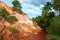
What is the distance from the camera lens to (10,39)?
40406mm

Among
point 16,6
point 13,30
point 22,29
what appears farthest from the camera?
point 16,6

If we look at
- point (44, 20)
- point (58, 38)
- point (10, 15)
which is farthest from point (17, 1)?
point (58, 38)

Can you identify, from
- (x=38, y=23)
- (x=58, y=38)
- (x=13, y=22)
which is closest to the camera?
(x=58, y=38)

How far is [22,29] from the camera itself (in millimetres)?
43188

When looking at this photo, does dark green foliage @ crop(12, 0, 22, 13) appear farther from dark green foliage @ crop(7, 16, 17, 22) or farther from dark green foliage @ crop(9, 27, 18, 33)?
dark green foliage @ crop(9, 27, 18, 33)

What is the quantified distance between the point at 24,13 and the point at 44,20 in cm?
610

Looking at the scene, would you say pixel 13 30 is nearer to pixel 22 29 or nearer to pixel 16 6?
pixel 22 29

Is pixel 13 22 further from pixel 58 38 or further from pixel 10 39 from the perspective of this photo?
pixel 58 38

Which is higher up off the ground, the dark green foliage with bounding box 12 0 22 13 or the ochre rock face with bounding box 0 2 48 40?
the dark green foliage with bounding box 12 0 22 13

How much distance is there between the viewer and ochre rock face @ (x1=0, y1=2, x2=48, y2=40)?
4050cm

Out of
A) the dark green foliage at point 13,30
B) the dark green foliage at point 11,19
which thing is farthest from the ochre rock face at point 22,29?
the dark green foliage at point 11,19

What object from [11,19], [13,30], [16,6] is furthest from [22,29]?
[16,6]

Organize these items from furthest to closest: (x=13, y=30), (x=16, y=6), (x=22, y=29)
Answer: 1. (x=16, y=6)
2. (x=22, y=29)
3. (x=13, y=30)

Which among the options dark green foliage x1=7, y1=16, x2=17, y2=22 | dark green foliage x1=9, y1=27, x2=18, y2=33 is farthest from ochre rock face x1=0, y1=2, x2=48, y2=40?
dark green foliage x1=7, y1=16, x2=17, y2=22
